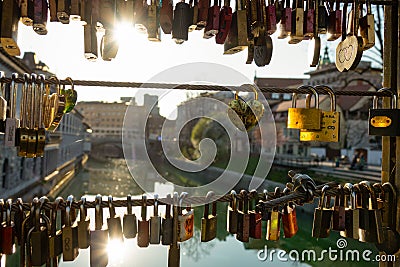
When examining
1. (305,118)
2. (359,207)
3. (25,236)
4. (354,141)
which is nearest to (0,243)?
(25,236)

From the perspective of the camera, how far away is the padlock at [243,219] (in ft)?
4.04

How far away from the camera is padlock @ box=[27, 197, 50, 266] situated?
1052 millimetres

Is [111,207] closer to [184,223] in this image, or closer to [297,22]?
[184,223]

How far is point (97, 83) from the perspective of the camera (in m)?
1.16

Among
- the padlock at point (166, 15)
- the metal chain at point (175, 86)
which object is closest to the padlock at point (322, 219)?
the metal chain at point (175, 86)

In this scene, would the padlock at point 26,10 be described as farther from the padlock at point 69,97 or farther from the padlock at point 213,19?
the padlock at point 213,19

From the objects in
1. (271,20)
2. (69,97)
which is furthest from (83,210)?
(271,20)

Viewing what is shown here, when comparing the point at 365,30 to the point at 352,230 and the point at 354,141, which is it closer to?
the point at 352,230

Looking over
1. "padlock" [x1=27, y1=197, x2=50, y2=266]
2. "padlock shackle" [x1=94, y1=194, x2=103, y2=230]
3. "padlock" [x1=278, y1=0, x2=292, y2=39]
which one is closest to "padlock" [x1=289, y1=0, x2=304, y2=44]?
"padlock" [x1=278, y1=0, x2=292, y2=39]

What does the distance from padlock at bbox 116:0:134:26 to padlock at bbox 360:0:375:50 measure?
731 mm

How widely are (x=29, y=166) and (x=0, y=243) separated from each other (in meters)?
14.4

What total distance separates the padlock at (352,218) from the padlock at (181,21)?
72cm

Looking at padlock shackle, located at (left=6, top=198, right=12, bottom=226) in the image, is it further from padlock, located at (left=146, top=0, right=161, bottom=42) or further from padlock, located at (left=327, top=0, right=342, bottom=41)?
padlock, located at (left=327, top=0, right=342, bottom=41)

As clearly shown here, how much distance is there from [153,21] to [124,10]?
0.29 ft
